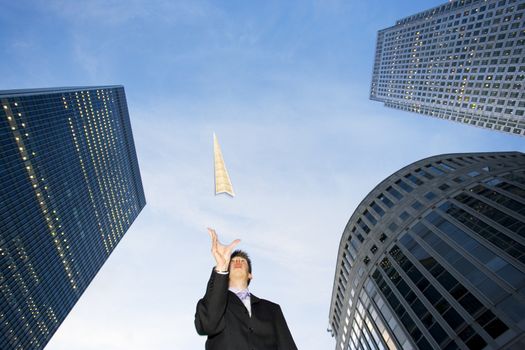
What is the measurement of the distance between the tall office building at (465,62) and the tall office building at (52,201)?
13983 centimetres

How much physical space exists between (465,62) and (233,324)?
108m

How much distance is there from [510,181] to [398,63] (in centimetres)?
9918

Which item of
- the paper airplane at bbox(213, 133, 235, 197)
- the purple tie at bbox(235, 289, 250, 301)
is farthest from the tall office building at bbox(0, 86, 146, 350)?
the purple tie at bbox(235, 289, 250, 301)

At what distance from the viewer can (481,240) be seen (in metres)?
25.2

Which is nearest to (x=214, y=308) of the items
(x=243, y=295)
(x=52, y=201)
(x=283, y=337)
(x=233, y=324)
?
(x=233, y=324)

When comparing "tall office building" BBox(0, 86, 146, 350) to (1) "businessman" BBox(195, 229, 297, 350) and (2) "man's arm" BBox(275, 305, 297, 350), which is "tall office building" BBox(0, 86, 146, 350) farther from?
(2) "man's arm" BBox(275, 305, 297, 350)

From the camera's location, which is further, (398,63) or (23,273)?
(398,63)

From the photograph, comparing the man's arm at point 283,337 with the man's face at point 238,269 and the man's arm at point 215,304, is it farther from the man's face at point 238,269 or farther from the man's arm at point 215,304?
the man's arm at point 215,304

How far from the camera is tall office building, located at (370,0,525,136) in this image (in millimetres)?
72250

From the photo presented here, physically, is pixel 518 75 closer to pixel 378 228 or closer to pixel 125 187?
pixel 378 228

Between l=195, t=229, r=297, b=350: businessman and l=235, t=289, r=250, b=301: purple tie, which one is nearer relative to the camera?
l=195, t=229, r=297, b=350: businessman

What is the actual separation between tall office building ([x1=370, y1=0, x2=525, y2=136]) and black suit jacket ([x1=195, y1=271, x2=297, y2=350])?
311ft

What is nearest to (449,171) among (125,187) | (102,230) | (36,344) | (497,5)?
(497,5)

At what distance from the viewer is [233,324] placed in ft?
15.3
